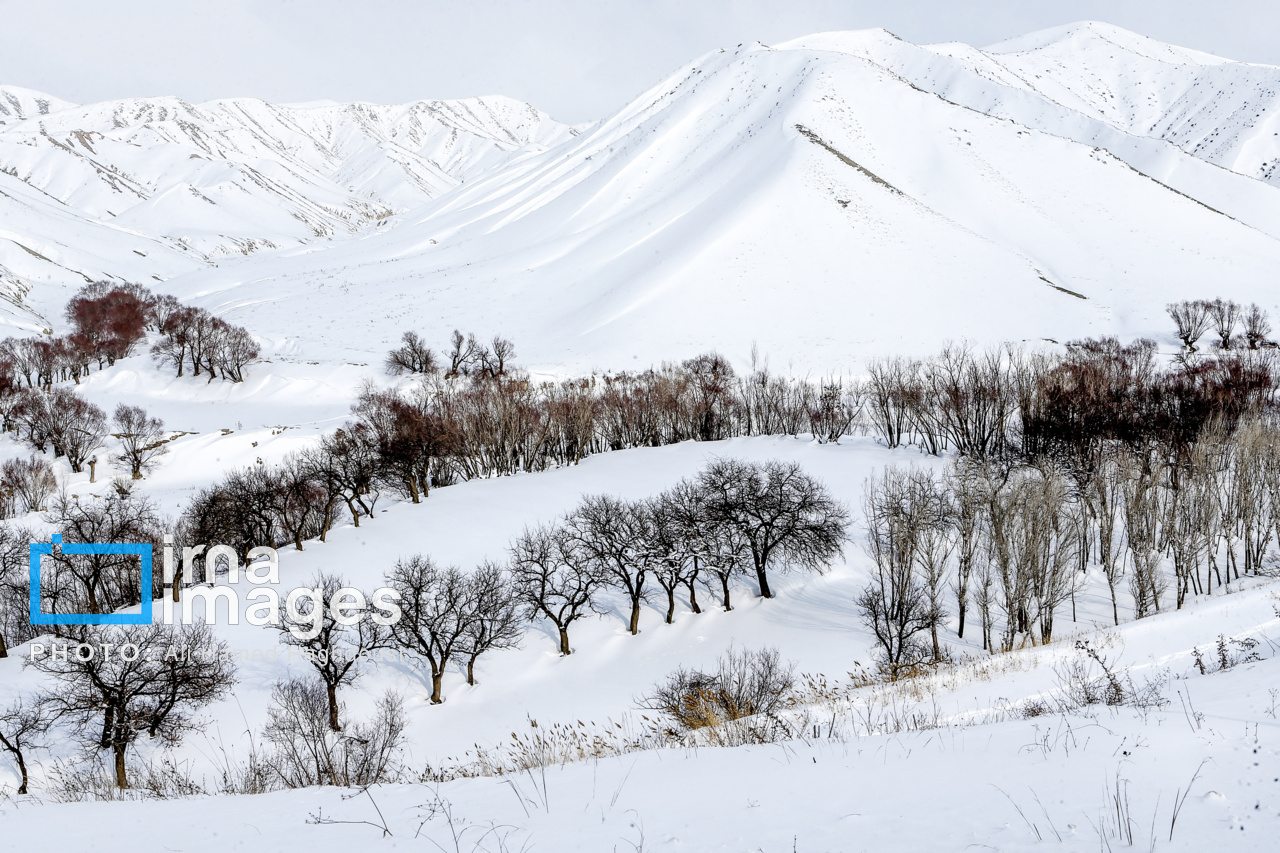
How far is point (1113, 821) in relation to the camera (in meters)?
5.67

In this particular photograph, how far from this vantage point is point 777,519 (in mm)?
34438

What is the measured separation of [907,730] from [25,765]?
97.9ft

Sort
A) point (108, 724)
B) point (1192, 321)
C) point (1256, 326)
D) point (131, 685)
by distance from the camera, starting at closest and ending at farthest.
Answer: point (108, 724) < point (131, 685) < point (1256, 326) < point (1192, 321)

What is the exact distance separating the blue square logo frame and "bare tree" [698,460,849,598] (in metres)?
28.5

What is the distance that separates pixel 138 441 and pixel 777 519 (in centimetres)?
5440

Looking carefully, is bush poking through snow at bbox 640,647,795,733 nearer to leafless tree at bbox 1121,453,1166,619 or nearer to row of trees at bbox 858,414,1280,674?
row of trees at bbox 858,414,1280,674

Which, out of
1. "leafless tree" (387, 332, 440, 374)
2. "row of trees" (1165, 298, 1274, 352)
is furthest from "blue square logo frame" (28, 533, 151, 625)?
"row of trees" (1165, 298, 1274, 352)

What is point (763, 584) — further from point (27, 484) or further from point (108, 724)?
point (27, 484)

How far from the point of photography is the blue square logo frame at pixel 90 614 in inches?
1194

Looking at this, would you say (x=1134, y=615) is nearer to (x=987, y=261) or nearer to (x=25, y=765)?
(x=25, y=765)

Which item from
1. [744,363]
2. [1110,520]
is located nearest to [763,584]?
[1110,520]

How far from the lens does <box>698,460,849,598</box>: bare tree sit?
3328cm

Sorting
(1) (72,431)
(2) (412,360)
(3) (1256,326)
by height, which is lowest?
(1) (72,431)

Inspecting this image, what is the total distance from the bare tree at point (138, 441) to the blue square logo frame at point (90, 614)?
17377mm
